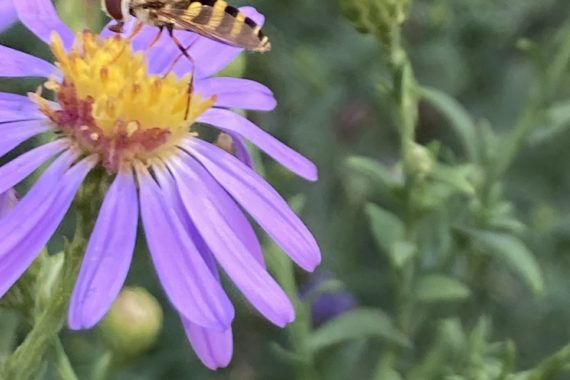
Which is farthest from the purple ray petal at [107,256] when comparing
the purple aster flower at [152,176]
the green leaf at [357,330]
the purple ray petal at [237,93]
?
the green leaf at [357,330]

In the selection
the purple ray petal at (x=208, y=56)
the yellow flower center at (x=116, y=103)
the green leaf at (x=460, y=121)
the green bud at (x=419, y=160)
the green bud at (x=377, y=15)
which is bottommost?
the yellow flower center at (x=116, y=103)

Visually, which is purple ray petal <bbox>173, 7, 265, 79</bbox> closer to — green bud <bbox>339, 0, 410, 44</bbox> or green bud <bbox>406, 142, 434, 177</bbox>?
green bud <bbox>339, 0, 410, 44</bbox>

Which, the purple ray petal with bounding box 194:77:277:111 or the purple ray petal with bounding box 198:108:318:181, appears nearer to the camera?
the purple ray petal with bounding box 198:108:318:181

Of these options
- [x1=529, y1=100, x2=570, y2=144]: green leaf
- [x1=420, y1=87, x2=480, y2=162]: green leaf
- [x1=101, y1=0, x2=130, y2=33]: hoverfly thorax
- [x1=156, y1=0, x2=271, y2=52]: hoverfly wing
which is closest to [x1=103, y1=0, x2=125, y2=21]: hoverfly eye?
[x1=101, y1=0, x2=130, y2=33]: hoverfly thorax

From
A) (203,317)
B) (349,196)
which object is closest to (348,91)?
(349,196)

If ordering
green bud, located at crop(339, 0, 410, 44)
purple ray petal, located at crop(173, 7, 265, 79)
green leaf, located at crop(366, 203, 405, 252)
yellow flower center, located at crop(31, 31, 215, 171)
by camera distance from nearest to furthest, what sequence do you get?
yellow flower center, located at crop(31, 31, 215, 171)
purple ray petal, located at crop(173, 7, 265, 79)
green bud, located at crop(339, 0, 410, 44)
green leaf, located at crop(366, 203, 405, 252)

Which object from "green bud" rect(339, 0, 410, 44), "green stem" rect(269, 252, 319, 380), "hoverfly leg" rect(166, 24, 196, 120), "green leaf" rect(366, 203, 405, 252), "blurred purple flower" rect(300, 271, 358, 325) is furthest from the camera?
"blurred purple flower" rect(300, 271, 358, 325)

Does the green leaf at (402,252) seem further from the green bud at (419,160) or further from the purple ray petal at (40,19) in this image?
the purple ray petal at (40,19)

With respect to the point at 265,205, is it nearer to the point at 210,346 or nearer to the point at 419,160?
the point at 210,346
